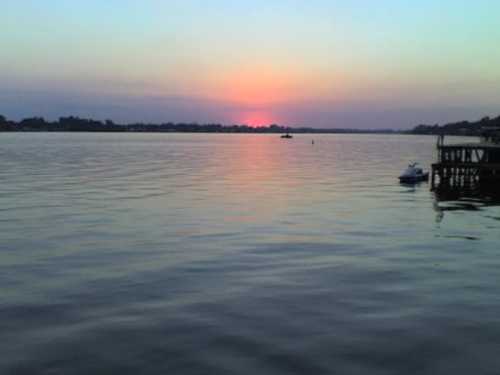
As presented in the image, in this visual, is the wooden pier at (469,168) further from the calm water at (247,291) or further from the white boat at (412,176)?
the calm water at (247,291)

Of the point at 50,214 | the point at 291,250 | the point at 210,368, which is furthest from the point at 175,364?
the point at 50,214

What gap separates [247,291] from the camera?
49.6 feet

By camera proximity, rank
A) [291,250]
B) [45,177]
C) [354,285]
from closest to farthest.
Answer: [354,285], [291,250], [45,177]

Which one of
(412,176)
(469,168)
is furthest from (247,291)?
(469,168)

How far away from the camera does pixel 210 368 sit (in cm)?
1023

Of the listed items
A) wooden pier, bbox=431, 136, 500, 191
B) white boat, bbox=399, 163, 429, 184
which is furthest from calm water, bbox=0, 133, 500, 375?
white boat, bbox=399, 163, 429, 184

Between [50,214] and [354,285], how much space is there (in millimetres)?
18805

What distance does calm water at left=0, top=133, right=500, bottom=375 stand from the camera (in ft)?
35.2

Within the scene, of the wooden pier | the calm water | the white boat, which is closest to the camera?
the calm water

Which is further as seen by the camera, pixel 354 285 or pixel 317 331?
pixel 354 285

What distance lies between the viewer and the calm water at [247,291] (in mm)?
10742

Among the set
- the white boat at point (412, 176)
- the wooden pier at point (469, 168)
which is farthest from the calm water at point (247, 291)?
the white boat at point (412, 176)

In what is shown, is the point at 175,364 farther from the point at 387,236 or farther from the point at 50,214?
the point at 50,214

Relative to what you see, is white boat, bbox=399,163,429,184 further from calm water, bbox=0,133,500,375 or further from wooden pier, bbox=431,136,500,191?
calm water, bbox=0,133,500,375
